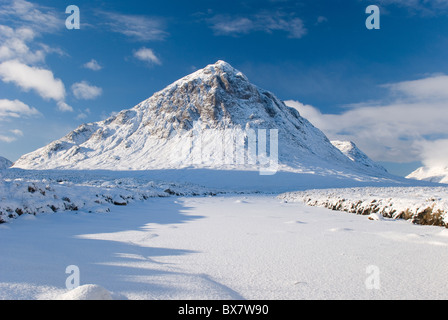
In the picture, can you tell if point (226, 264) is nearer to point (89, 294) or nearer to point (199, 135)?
point (89, 294)

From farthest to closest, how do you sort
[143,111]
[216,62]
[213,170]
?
[216,62], [143,111], [213,170]

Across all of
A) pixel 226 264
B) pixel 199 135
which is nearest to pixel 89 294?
pixel 226 264

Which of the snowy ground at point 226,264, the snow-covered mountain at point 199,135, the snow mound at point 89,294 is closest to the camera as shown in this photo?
the snow mound at point 89,294

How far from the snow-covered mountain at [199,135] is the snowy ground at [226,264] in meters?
52.6

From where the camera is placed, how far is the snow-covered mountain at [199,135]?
65125 mm

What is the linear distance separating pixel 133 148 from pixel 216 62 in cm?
4463

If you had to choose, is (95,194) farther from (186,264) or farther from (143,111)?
(143,111)

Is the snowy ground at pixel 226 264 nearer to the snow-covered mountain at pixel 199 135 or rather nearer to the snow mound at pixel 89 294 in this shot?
the snow mound at pixel 89 294

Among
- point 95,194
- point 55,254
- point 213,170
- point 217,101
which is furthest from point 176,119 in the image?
point 55,254

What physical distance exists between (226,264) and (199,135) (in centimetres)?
7097

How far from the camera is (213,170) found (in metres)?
55.1

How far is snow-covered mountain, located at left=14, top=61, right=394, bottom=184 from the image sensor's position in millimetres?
65125

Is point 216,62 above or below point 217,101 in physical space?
above

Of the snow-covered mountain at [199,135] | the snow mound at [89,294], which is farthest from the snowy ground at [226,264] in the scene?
the snow-covered mountain at [199,135]
